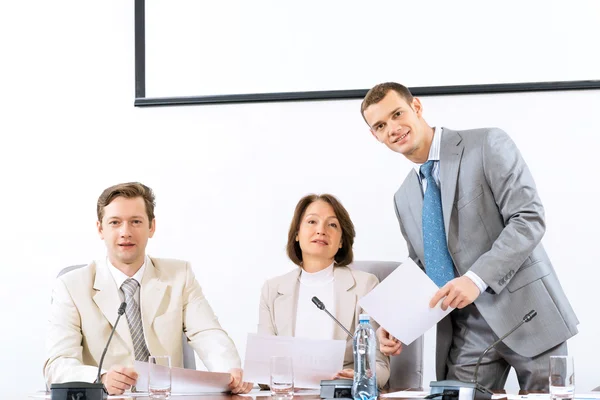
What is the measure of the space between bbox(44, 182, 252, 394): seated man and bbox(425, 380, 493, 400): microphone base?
0.80 metres

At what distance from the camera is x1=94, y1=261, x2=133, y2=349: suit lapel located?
2.82m

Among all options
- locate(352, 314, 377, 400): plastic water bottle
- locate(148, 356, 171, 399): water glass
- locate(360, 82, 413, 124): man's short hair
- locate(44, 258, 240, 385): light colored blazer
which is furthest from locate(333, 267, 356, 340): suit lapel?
locate(148, 356, 171, 399): water glass

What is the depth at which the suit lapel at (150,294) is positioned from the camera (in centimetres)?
288

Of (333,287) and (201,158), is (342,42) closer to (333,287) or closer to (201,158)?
(201,158)

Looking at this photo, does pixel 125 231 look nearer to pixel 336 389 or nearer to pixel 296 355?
pixel 296 355

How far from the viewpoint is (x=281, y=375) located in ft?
7.20

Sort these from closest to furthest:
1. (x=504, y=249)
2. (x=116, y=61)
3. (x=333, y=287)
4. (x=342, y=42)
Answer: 1. (x=504, y=249)
2. (x=333, y=287)
3. (x=342, y=42)
4. (x=116, y=61)

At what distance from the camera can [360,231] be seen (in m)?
3.61

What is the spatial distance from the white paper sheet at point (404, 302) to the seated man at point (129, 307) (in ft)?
1.88

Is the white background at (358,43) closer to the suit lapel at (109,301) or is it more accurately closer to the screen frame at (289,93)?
the screen frame at (289,93)

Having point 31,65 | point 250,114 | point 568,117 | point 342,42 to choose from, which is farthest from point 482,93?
point 31,65

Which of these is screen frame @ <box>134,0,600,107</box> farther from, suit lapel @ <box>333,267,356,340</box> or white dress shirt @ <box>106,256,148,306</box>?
white dress shirt @ <box>106,256,148,306</box>

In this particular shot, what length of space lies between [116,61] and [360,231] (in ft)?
4.89

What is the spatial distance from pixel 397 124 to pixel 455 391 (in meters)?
0.98
